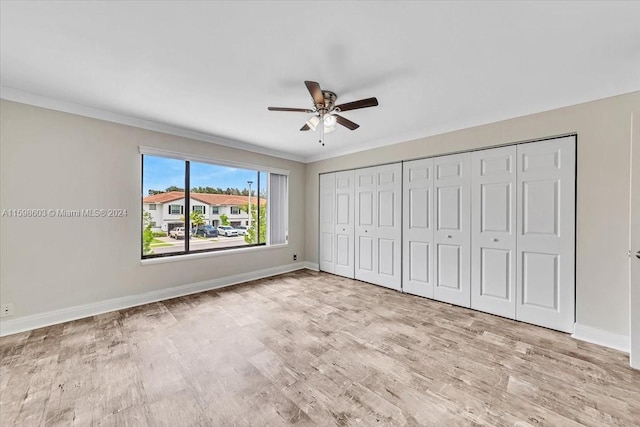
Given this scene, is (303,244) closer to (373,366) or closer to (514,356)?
(373,366)

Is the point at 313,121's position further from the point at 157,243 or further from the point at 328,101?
the point at 157,243

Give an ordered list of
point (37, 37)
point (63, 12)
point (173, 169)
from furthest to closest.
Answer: point (173, 169)
point (37, 37)
point (63, 12)

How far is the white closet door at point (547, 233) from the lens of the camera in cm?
271

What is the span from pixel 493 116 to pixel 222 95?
323 centimetres

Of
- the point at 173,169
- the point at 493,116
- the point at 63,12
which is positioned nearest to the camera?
the point at 63,12

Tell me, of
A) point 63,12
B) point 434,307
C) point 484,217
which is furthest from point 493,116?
point 63,12

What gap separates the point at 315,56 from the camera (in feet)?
6.64

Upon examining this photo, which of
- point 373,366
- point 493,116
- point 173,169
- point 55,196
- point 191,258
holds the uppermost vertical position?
point 493,116

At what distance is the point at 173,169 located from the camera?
12.9ft

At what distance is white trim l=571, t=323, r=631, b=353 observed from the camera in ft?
7.86

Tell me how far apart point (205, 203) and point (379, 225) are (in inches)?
118

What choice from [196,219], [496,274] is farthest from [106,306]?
[496,274]

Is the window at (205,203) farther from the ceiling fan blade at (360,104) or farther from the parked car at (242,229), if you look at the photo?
the ceiling fan blade at (360,104)

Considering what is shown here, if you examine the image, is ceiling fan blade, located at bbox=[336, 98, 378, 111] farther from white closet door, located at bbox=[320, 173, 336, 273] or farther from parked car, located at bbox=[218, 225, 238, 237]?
parked car, located at bbox=[218, 225, 238, 237]
